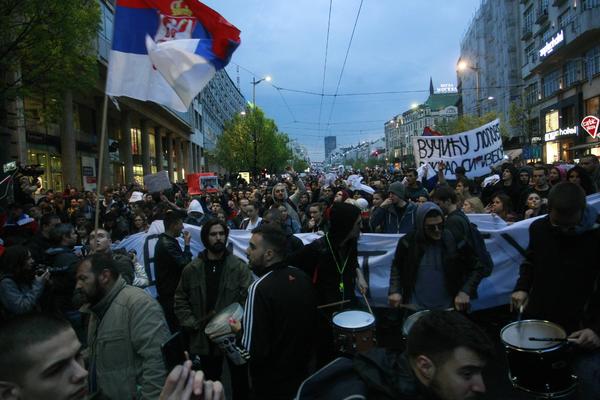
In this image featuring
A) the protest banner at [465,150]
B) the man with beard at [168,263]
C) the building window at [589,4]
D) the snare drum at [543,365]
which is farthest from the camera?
the building window at [589,4]

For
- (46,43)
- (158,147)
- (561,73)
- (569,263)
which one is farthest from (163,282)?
(158,147)

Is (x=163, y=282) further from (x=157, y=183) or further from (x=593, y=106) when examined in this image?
(x=593, y=106)

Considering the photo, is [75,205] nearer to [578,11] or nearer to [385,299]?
[385,299]

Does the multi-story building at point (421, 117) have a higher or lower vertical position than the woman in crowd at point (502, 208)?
higher

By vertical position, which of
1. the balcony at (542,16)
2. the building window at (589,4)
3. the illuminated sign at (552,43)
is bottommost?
the illuminated sign at (552,43)

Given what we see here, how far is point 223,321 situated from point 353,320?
1070mm

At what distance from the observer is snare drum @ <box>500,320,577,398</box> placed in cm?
285

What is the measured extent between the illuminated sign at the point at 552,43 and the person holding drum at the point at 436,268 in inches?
1449

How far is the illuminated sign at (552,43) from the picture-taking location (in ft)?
111

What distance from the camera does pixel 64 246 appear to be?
5.12 m

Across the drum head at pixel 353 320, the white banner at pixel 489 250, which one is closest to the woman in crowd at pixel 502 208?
the white banner at pixel 489 250

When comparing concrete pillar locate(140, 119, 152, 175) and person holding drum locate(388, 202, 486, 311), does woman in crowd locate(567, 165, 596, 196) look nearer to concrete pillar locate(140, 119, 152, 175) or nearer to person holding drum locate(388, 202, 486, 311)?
person holding drum locate(388, 202, 486, 311)

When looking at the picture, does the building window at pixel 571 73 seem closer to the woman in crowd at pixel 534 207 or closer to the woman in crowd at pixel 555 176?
the woman in crowd at pixel 555 176

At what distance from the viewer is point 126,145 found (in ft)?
110
